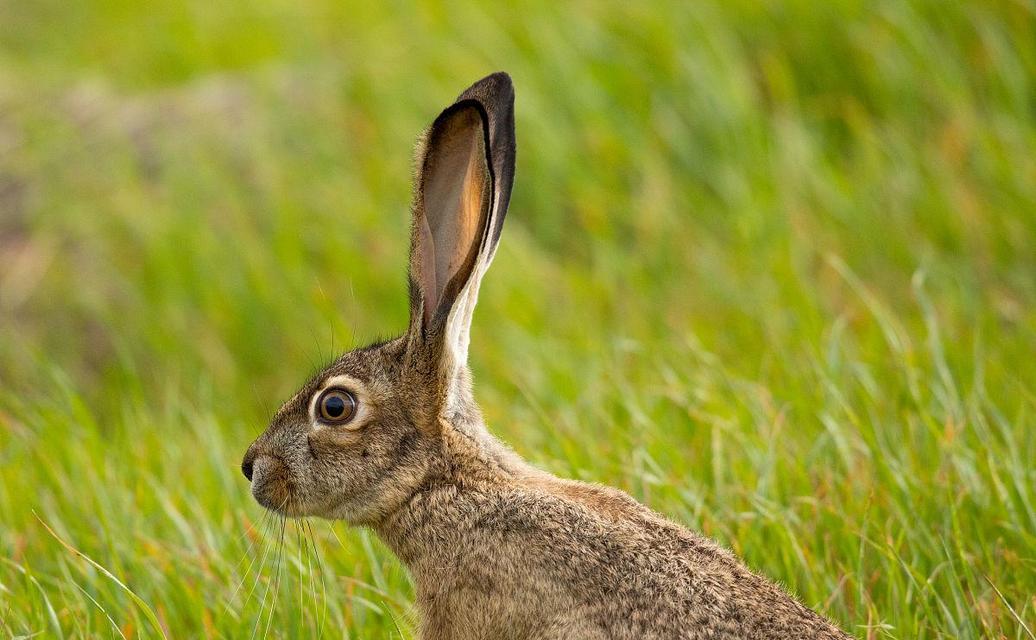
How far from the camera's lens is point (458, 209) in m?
4.32

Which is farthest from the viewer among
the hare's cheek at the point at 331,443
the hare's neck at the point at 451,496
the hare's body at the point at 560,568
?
the hare's cheek at the point at 331,443

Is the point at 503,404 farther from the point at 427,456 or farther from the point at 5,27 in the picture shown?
the point at 5,27

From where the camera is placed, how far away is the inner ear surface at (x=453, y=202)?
417 cm

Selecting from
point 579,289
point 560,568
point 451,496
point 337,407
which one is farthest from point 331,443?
point 579,289

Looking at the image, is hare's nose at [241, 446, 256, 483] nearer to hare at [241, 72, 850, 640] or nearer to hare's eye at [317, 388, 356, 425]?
hare at [241, 72, 850, 640]

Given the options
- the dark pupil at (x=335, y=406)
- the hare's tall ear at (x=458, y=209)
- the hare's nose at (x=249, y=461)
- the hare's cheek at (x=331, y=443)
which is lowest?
the hare's cheek at (x=331, y=443)

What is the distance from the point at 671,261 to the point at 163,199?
10.3 feet

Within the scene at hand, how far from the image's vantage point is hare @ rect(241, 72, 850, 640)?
3.68 meters

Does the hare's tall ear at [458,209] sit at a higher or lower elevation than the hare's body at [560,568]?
higher

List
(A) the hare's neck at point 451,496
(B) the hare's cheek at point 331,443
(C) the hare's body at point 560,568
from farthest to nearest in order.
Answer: (B) the hare's cheek at point 331,443, (A) the hare's neck at point 451,496, (C) the hare's body at point 560,568

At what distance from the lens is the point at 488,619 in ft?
12.7

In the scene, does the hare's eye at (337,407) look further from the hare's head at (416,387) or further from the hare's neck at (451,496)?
the hare's neck at (451,496)

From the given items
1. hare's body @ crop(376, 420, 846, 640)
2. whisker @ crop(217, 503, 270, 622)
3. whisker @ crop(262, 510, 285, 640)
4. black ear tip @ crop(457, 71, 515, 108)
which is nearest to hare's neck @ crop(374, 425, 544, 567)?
hare's body @ crop(376, 420, 846, 640)

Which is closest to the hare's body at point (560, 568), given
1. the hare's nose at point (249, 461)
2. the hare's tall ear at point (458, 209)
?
the hare's tall ear at point (458, 209)
